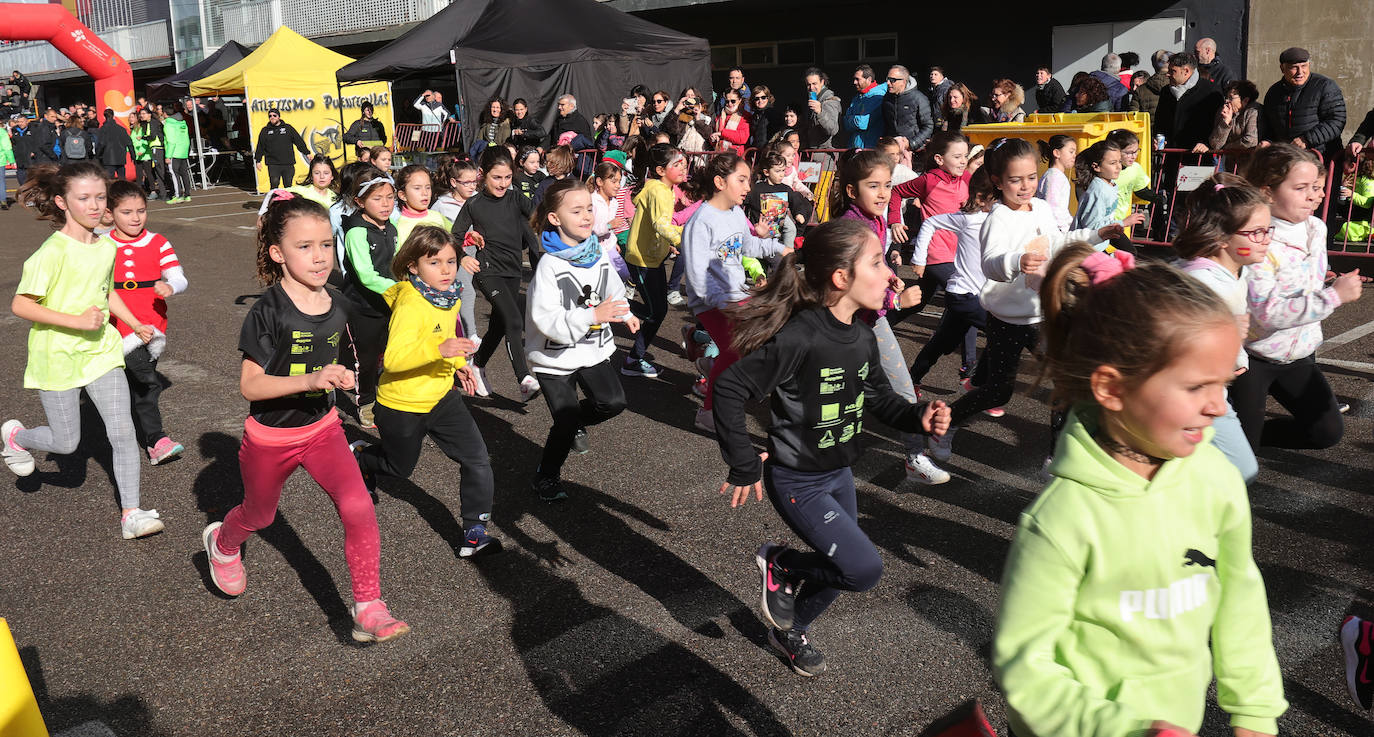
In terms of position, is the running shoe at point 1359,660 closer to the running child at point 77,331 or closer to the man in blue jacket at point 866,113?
the running child at point 77,331

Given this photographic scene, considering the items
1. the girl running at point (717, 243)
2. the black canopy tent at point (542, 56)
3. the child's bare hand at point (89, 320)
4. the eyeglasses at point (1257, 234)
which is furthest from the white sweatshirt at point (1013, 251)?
the black canopy tent at point (542, 56)

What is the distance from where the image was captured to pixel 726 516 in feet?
18.2

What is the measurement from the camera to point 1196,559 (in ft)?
7.19

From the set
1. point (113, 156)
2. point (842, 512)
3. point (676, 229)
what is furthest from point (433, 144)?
point (842, 512)

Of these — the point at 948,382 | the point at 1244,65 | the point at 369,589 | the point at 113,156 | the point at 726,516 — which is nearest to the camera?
the point at 369,589

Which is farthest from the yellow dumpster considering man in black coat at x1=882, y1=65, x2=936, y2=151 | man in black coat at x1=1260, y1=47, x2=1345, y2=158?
man in black coat at x1=882, y1=65, x2=936, y2=151

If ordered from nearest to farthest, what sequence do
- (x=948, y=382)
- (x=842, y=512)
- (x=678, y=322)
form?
(x=842, y=512) < (x=948, y=382) < (x=678, y=322)

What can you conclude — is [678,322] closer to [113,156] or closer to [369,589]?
[369,589]

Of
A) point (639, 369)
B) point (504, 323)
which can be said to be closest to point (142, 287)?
point (504, 323)

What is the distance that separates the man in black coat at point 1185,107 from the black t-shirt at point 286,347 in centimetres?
1037

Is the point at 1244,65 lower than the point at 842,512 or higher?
higher

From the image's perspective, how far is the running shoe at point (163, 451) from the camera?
654 centimetres

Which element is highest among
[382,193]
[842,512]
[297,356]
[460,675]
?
[382,193]

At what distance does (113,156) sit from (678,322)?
18425 millimetres
